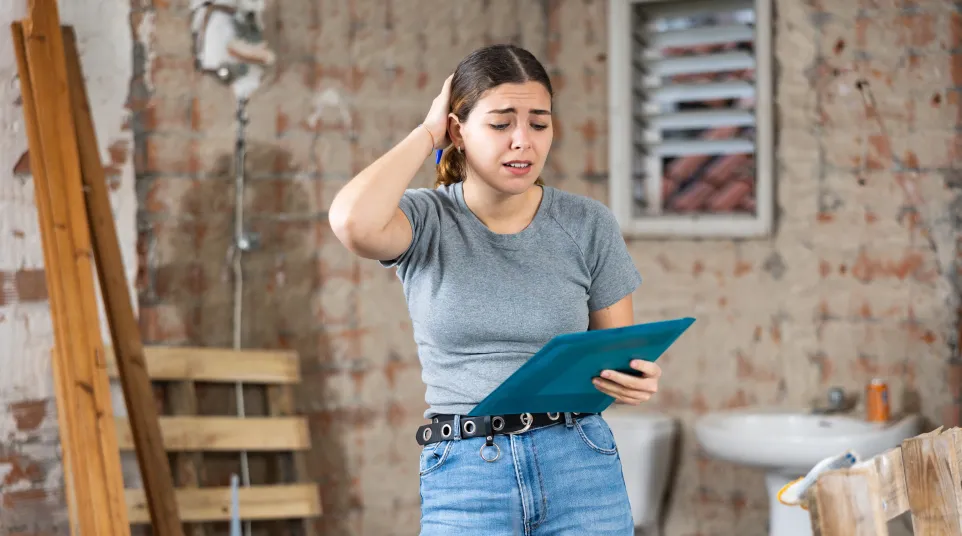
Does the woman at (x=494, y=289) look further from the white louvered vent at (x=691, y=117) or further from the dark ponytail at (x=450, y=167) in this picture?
the white louvered vent at (x=691, y=117)

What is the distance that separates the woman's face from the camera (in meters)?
1.54

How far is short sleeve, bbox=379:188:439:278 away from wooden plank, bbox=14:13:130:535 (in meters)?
1.15

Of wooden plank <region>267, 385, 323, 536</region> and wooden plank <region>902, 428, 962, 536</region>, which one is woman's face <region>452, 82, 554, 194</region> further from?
wooden plank <region>267, 385, 323, 536</region>

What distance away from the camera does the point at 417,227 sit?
156cm

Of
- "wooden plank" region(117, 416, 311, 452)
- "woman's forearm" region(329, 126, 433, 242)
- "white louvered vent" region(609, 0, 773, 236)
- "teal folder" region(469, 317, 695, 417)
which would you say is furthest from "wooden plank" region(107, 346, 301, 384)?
"teal folder" region(469, 317, 695, 417)

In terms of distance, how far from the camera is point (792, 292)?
3.33 m

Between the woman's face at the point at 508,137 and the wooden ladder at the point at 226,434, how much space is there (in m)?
1.66

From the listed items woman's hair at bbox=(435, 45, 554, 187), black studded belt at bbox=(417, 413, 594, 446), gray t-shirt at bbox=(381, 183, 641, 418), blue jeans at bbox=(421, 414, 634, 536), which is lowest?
blue jeans at bbox=(421, 414, 634, 536)

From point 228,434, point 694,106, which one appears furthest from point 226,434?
point 694,106

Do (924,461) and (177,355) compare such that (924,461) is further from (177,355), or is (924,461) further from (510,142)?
(177,355)

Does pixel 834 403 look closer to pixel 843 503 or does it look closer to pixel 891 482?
pixel 891 482

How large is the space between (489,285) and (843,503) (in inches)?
26.2

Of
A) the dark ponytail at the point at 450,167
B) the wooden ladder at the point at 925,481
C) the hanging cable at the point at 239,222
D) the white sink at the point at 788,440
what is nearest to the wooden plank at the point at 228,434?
the hanging cable at the point at 239,222

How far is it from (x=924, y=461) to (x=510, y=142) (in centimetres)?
71
